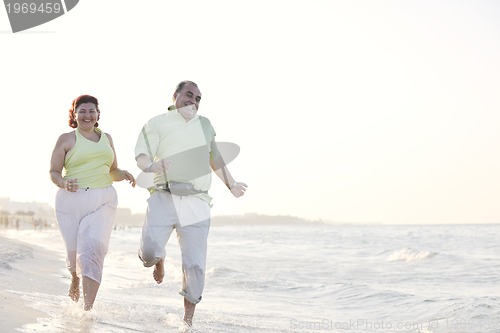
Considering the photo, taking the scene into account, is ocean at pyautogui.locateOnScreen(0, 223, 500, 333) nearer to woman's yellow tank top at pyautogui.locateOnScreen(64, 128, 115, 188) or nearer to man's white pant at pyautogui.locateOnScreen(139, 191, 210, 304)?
man's white pant at pyautogui.locateOnScreen(139, 191, 210, 304)

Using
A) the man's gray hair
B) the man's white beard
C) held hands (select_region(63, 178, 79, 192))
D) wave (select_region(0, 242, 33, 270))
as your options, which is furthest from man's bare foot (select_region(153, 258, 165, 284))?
wave (select_region(0, 242, 33, 270))

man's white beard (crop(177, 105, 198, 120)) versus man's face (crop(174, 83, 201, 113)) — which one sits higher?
man's face (crop(174, 83, 201, 113))

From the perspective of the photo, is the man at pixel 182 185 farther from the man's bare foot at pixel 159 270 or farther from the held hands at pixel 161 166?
the man's bare foot at pixel 159 270

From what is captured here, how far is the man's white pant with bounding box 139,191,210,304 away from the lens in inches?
200

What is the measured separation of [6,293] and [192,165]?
7.46 ft

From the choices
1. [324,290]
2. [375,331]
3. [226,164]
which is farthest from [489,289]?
[226,164]

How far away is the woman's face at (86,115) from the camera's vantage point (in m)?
5.31

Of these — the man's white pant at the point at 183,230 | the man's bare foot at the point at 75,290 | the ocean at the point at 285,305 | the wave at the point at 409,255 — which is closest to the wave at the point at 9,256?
the ocean at the point at 285,305

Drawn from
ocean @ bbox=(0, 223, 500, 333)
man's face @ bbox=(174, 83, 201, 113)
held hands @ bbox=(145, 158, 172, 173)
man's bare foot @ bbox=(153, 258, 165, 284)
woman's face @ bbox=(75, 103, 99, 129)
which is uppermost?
man's face @ bbox=(174, 83, 201, 113)

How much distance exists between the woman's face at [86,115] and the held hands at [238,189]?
126 cm

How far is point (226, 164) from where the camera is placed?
5.38 m

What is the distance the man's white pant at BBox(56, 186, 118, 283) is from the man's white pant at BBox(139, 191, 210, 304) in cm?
40

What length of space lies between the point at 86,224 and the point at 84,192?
261mm

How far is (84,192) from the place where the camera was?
532cm
